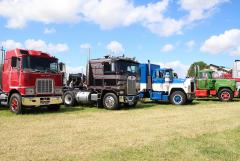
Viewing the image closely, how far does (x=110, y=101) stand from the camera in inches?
744

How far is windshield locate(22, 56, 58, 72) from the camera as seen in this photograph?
623 inches

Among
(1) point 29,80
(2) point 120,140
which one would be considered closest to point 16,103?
(1) point 29,80

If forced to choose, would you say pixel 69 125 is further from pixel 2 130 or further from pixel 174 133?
pixel 174 133

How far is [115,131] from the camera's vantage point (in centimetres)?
1058

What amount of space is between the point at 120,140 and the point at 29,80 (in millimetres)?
7876

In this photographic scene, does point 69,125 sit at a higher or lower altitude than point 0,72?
lower

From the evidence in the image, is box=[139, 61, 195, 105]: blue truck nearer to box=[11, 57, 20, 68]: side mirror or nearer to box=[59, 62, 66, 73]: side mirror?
box=[59, 62, 66, 73]: side mirror

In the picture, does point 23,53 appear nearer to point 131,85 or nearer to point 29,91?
point 29,91

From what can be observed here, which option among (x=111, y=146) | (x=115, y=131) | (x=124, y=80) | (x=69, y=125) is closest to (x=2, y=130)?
(x=69, y=125)

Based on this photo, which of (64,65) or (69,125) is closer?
(69,125)

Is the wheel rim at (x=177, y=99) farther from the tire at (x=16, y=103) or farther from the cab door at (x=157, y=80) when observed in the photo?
the tire at (x=16, y=103)

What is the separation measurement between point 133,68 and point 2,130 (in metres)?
10.2

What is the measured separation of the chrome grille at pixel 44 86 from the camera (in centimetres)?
1616

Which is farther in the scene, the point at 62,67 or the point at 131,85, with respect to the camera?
the point at 131,85
